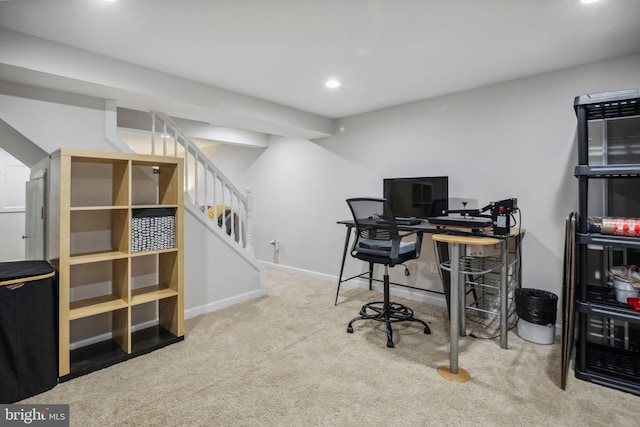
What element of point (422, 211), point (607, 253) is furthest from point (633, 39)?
point (422, 211)

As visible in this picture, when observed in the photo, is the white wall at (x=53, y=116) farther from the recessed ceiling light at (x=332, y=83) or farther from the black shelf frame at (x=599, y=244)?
the black shelf frame at (x=599, y=244)

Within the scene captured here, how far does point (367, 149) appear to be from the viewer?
13.4 feet

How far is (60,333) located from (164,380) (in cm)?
73

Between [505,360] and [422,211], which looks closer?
A: [505,360]

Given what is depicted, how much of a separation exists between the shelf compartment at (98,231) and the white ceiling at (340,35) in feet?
3.99

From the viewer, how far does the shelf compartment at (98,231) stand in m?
2.46

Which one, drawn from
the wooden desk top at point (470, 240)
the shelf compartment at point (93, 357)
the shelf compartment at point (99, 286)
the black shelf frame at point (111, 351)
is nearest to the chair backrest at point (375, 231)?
the wooden desk top at point (470, 240)

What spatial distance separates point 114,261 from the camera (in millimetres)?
2598

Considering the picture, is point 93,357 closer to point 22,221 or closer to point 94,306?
point 94,306

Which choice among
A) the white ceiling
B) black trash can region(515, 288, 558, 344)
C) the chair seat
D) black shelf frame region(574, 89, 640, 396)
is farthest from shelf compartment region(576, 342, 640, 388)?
the white ceiling

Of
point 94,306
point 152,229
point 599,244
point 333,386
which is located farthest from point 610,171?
point 94,306

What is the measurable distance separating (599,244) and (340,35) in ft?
6.94

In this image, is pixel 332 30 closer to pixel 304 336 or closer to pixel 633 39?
pixel 633 39

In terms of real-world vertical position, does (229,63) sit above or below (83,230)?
above
